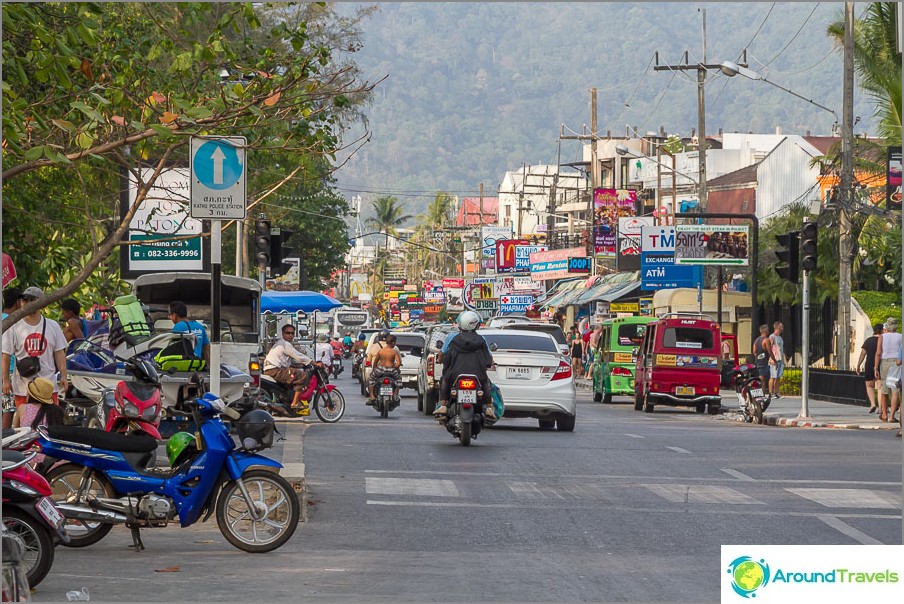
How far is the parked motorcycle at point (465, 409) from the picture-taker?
2078 centimetres

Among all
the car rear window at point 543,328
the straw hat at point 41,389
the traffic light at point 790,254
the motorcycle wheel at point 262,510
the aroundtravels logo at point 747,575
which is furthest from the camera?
the car rear window at point 543,328

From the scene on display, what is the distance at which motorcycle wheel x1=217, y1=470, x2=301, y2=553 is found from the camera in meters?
10.9

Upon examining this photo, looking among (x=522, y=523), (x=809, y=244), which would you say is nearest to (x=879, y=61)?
(x=809, y=244)

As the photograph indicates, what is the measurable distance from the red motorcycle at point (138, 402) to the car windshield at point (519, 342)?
14.0m

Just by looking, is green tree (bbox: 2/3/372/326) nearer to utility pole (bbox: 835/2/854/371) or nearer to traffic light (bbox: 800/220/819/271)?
traffic light (bbox: 800/220/819/271)

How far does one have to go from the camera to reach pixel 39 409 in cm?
1438

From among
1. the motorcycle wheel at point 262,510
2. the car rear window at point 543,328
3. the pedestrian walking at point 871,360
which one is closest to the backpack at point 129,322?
the motorcycle wheel at point 262,510

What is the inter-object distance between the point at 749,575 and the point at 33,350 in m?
9.27

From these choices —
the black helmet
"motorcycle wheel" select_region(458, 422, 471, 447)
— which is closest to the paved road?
"motorcycle wheel" select_region(458, 422, 471, 447)

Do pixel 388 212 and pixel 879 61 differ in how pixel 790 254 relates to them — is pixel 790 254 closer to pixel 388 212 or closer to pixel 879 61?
pixel 879 61

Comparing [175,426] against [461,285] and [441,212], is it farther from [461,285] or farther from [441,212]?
[441,212]

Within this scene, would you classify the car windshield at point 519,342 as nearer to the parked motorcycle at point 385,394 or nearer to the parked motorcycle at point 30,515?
the parked motorcycle at point 385,394

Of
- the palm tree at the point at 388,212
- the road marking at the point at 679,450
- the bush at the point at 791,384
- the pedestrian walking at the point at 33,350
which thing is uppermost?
the palm tree at the point at 388,212

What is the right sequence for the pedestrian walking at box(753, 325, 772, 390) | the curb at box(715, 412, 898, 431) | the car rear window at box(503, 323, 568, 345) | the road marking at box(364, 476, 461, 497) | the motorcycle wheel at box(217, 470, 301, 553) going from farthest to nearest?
the car rear window at box(503, 323, 568, 345) → the pedestrian walking at box(753, 325, 772, 390) → the curb at box(715, 412, 898, 431) → the road marking at box(364, 476, 461, 497) → the motorcycle wheel at box(217, 470, 301, 553)
